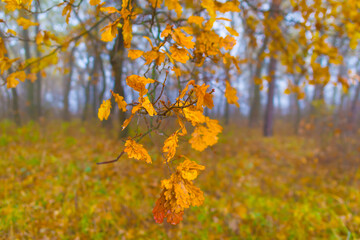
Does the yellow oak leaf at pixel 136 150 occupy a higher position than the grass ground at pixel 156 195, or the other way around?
the yellow oak leaf at pixel 136 150

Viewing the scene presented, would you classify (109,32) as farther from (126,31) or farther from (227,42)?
(227,42)

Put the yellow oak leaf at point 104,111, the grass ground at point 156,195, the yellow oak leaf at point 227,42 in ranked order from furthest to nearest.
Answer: the grass ground at point 156,195, the yellow oak leaf at point 227,42, the yellow oak leaf at point 104,111

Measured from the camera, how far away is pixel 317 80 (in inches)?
76.4

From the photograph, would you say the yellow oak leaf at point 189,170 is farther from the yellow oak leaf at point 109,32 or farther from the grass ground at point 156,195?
the yellow oak leaf at point 109,32

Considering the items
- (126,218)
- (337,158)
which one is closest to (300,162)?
(337,158)

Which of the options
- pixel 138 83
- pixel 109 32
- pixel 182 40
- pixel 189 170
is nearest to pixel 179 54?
pixel 182 40

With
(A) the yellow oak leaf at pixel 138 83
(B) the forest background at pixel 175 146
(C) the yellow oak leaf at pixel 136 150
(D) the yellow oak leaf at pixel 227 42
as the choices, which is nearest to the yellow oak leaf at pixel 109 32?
(B) the forest background at pixel 175 146

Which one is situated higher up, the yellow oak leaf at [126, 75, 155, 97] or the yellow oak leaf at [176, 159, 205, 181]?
the yellow oak leaf at [126, 75, 155, 97]

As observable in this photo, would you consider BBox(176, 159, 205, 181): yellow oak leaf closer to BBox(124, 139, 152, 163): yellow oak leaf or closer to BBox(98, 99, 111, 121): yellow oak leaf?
BBox(124, 139, 152, 163): yellow oak leaf

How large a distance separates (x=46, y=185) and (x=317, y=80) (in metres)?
3.57

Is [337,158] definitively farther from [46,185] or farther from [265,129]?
[46,185]

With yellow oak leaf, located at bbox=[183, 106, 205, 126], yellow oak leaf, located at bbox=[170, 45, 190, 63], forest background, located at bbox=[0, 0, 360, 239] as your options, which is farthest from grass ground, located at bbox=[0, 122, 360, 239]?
yellow oak leaf, located at bbox=[170, 45, 190, 63]

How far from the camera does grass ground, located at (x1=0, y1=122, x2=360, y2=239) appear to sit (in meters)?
2.27

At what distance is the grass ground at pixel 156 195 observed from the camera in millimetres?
2268
